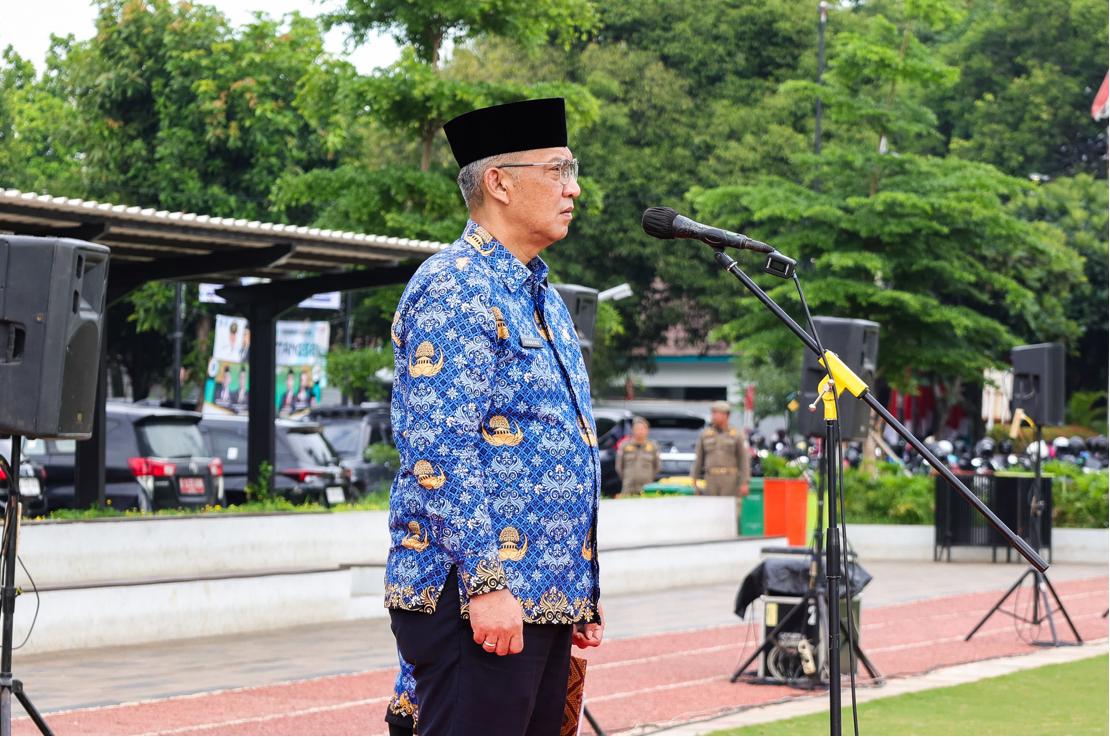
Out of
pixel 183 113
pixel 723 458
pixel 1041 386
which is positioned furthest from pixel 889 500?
pixel 183 113

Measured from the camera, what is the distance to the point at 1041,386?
47.7ft

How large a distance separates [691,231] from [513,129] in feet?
3.02

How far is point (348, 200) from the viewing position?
69.5 ft

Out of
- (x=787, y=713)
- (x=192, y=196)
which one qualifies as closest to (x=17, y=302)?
(x=787, y=713)

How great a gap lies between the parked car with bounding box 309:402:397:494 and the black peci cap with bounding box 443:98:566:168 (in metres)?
19.1

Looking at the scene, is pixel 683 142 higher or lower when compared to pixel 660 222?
higher

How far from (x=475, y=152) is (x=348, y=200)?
17124 mm

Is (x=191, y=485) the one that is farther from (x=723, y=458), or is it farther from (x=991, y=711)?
(x=991, y=711)

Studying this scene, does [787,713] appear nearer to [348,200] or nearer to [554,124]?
[554,124]

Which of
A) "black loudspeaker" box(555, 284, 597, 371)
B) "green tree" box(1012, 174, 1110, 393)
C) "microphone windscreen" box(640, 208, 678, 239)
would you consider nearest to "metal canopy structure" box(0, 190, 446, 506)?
"black loudspeaker" box(555, 284, 597, 371)

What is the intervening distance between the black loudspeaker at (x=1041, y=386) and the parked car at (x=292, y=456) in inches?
333

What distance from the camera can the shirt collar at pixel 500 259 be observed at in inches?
165

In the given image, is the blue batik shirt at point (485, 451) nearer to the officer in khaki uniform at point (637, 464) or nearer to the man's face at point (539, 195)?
the man's face at point (539, 195)

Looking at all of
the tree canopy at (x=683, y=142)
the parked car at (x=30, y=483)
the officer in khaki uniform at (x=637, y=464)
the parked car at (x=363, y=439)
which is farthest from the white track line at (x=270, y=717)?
the parked car at (x=363, y=439)
